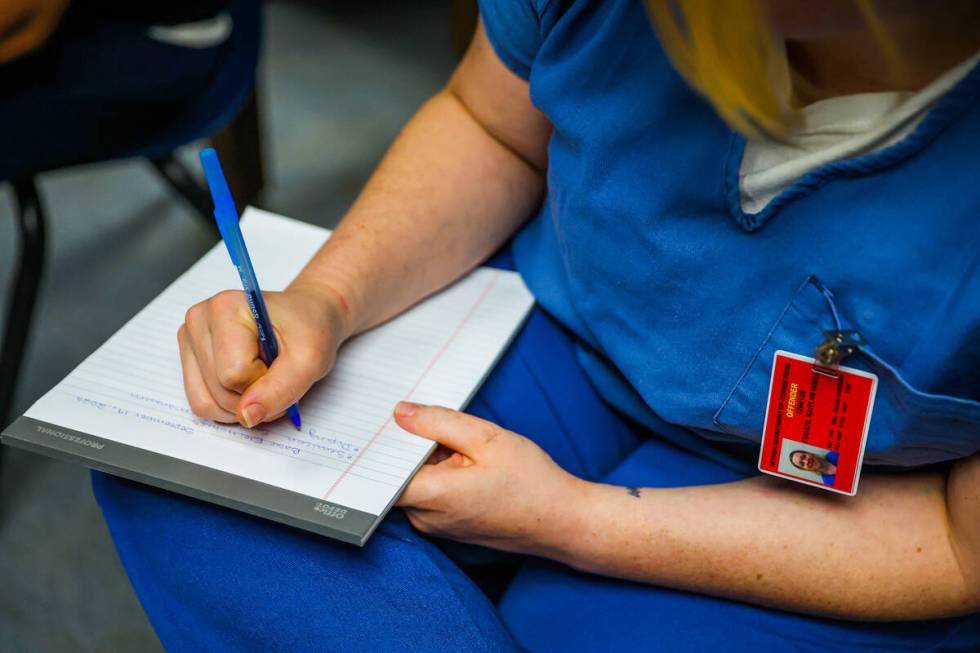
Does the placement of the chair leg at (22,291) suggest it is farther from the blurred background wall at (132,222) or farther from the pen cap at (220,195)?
the pen cap at (220,195)

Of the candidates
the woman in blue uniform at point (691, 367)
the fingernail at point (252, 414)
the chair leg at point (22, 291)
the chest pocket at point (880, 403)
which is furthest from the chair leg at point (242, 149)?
the chest pocket at point (880, 403)

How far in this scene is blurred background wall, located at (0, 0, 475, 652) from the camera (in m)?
1.33

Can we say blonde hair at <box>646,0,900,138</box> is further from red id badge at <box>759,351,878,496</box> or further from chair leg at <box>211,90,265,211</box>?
chair leg at <box>211,90,265,211</box>

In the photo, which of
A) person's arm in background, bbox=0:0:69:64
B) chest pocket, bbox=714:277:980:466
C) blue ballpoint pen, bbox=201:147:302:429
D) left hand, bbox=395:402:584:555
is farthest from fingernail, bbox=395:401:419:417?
person's arm in background, bbox=0:0:69:64

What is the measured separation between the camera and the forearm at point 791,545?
701 millimetres

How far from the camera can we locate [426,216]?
34.6 inches

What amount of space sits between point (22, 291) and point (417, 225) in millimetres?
801

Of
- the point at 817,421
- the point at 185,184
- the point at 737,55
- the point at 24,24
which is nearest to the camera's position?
the point at 737,55

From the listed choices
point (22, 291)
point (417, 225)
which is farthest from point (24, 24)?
point (417, 225)

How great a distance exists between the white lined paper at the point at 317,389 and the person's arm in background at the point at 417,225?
28 mm

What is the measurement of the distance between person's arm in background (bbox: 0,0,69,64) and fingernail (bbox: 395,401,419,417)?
0.70 meters

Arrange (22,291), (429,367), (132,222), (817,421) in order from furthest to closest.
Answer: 1. (132,222)
2. (22,291)
3. (429,367)
4. (817,421)

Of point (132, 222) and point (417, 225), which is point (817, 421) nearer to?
point (417, 225)

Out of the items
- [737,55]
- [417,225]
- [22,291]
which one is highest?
[737,55]
